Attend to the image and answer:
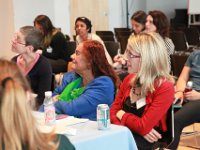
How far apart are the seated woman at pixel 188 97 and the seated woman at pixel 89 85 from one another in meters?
0.61

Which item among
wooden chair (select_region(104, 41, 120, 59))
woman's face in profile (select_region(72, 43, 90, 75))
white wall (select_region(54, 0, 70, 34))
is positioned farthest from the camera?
white wall (select_region(54, 0, 70, 34))

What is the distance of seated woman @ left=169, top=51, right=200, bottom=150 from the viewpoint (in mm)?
3221

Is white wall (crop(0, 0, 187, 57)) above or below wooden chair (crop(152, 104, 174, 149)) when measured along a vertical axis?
above

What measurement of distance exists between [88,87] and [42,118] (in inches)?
18.9

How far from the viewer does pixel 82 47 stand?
115 inches

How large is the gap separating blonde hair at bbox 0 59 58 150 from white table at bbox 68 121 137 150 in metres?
0.75

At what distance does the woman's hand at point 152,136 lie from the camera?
2.59 meters

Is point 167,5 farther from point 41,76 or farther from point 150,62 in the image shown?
point 150,62

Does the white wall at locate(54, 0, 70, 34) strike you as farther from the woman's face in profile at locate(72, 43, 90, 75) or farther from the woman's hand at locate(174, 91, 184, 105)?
the woman's face in profile at locate(72, 43, 90, 75)

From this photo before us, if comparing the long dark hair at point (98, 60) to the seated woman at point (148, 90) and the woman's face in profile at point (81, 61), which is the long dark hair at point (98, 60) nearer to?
the woman's face in profile at point (81, 61)

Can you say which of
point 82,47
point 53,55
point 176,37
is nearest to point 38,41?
point 82,47

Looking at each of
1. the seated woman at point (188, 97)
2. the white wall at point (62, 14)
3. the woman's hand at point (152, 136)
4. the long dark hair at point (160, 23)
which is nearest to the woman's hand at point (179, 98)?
the seated woman at point (188, 97)

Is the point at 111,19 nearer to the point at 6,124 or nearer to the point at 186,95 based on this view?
the point at 186,95

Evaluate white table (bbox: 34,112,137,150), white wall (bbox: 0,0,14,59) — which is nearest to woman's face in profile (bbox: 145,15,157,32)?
white wall (bbox: 0,0,14,59)
